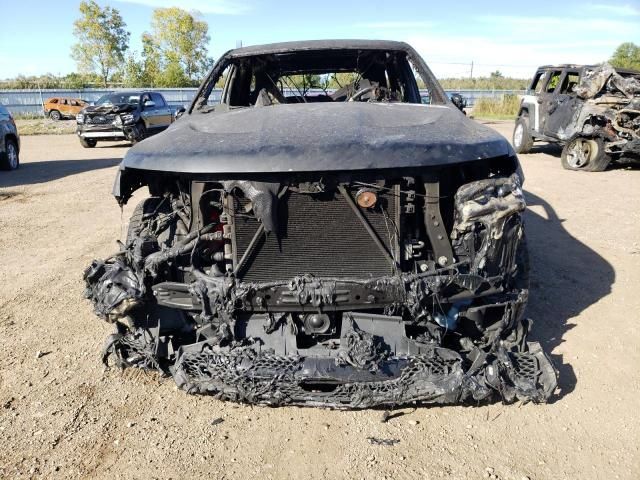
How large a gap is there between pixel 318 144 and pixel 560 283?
2.95 meters

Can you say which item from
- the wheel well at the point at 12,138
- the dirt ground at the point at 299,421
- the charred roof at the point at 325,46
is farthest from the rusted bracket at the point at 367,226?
the wheel well at the point at 12,138

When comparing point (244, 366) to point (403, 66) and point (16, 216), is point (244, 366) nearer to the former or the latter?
point (403, 66)

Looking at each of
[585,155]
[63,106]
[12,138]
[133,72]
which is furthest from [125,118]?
[133,72]

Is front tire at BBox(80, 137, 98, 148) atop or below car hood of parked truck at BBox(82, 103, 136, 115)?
below

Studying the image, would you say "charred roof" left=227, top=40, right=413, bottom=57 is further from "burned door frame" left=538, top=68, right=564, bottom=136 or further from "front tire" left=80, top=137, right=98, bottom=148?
"front tire" left=80, top=137, right=98, bottom=148

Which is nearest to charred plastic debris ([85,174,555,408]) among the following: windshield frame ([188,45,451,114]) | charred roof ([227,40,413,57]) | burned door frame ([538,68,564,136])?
windshield frame ([188,45,451,114])

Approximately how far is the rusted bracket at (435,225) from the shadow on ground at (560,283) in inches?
40.7

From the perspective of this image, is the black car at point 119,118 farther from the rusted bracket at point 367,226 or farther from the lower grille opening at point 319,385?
the rusted bracket at point 367,226

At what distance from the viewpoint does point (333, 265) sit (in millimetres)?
2564

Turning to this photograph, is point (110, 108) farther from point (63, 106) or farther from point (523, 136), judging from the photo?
point (63, 106)

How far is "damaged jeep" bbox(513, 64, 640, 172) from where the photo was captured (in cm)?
953

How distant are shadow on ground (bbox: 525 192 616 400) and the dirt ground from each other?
2cm

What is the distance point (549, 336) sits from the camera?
3434 millimetres

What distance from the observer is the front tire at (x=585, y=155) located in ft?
32.6
